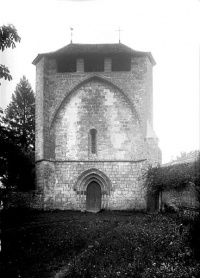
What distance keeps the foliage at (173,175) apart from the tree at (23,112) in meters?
13.4

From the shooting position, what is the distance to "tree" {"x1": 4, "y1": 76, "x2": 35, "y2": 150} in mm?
29172

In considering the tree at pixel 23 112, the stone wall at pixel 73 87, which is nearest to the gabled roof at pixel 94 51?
the stone wall at pixel 73 87

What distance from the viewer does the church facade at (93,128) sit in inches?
792

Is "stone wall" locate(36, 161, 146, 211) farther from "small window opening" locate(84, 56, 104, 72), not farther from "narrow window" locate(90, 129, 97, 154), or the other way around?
"small window opening" locate(84, 56, 104, 72)

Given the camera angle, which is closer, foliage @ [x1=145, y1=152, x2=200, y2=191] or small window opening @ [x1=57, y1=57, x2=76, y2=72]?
foliage @ [x1=145, y1=152, x2=200, y2=191]

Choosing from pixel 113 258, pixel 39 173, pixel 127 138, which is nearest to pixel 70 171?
pixel 39 173

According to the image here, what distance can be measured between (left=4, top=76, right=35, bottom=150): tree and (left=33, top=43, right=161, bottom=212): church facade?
861cm

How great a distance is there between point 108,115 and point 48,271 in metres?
14.5

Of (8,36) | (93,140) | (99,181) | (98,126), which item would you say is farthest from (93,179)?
(8,36)

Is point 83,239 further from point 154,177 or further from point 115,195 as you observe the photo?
point 115,195

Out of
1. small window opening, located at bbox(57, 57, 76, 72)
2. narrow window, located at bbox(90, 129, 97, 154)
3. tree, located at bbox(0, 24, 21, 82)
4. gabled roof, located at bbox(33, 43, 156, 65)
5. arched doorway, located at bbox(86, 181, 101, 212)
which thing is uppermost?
→ gabled roof, located at bbox(33, 43, 156, 65)

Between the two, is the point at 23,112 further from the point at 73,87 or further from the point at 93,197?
the point at 93,197

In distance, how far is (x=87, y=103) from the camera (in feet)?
68.2

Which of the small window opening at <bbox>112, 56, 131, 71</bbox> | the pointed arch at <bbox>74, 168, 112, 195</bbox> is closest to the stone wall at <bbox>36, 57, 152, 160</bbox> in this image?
the small window opening at <bbox>112, 56, 131, 71</bbox>
